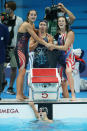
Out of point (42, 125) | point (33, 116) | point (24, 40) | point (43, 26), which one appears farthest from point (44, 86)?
point (43, 26)

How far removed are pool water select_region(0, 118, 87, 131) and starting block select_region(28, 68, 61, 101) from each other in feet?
1.17

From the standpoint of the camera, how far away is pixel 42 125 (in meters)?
5.65

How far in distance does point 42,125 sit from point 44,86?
579 mm

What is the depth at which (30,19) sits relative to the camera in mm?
6121

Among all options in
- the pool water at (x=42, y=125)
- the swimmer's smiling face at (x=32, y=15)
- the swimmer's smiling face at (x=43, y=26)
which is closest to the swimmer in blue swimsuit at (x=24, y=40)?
the swimmer's smiling face at (x=32, y=15)

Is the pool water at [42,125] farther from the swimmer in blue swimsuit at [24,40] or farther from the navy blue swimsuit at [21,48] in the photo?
the navy blue swimsuit at [21,48]

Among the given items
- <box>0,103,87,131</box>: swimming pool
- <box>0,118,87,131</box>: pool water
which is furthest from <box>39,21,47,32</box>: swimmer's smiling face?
<box>0,118,87,131</box>: pool water

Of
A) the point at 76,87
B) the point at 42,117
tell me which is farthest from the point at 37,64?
the point at 76,87

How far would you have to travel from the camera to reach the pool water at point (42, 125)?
5517mm

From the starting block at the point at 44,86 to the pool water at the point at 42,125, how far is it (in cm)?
36

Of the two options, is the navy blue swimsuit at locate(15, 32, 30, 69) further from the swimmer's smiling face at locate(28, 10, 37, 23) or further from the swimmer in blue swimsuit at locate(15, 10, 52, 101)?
the swimmer's smiling face at locate(28, 10, 37, 23)

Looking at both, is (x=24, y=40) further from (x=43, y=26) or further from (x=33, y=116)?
(x=33, y=116)

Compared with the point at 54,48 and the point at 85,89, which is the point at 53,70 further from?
the point at 85,89

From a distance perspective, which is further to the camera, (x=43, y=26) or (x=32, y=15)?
(x=43, y=26)
